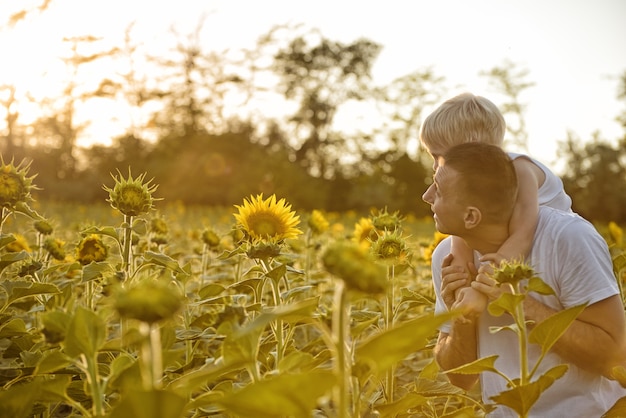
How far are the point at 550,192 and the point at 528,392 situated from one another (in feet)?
2.64

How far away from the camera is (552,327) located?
103 centimetres

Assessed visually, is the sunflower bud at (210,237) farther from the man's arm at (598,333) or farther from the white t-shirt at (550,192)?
the man's arm at (598,333)

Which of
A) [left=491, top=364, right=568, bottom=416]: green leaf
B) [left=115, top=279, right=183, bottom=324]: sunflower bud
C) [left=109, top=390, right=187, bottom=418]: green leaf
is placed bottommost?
[left=491, top=364, right=568, bottom=416]: green leaf

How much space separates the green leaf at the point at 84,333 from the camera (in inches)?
34.5

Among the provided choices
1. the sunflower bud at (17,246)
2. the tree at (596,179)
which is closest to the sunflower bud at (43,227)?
the sunflower bud at (17,246)

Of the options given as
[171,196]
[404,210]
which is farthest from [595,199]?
[171,196]

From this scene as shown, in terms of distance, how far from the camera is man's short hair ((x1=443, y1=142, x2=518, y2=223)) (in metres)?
1.52

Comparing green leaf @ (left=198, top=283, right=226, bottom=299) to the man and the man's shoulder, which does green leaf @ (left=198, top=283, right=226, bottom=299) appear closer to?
the man

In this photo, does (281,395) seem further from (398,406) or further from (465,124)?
(465,124)

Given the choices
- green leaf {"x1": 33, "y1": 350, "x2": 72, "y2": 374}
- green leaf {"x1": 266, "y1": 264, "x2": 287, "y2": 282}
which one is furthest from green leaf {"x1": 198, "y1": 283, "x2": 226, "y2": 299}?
green leaf {"x1": 33, "y1": 350, "x2": 72, "y2": 374}

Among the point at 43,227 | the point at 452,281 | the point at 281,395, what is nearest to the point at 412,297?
the point at 452,281

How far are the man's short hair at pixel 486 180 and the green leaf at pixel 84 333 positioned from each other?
35.6 inches

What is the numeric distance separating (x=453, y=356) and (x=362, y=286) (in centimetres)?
105

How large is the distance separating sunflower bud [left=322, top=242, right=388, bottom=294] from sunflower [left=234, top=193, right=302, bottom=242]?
3.21 feet
